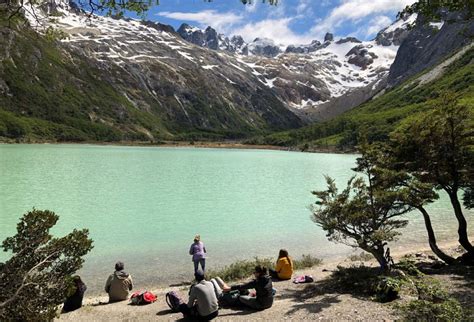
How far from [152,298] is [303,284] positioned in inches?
247

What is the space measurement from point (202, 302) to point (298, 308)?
324cm

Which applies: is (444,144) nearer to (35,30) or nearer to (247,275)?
(247,275)

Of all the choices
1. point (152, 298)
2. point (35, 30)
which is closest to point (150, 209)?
point (152, 298)

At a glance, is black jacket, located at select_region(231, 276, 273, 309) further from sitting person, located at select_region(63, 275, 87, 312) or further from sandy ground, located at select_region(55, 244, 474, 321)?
sitting person, located at select_region(63, 275, 87, 312)

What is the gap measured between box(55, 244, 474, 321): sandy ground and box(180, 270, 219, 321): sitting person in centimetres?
61

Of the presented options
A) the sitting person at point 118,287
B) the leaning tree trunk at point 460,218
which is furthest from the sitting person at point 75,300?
the leaning tree trunk at point 460,218

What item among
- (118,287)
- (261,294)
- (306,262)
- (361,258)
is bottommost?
(261,294)

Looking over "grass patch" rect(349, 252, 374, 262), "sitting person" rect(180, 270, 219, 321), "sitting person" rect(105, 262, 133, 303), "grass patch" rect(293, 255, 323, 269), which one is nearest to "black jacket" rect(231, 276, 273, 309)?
"sitting person" rect(180, 270, 219, 321)

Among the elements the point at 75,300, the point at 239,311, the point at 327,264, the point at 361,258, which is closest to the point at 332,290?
the point at 239,311

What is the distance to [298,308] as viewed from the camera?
508 inches

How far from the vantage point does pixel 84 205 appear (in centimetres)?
3847

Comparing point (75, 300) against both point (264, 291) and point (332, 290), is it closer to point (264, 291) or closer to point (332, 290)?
point (264, 291)

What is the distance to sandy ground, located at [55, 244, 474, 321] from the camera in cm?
1180

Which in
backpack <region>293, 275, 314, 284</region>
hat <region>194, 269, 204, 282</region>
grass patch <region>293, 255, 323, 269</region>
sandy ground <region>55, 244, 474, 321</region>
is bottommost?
sandy ground <region>55, 244, 474, 321</region>
